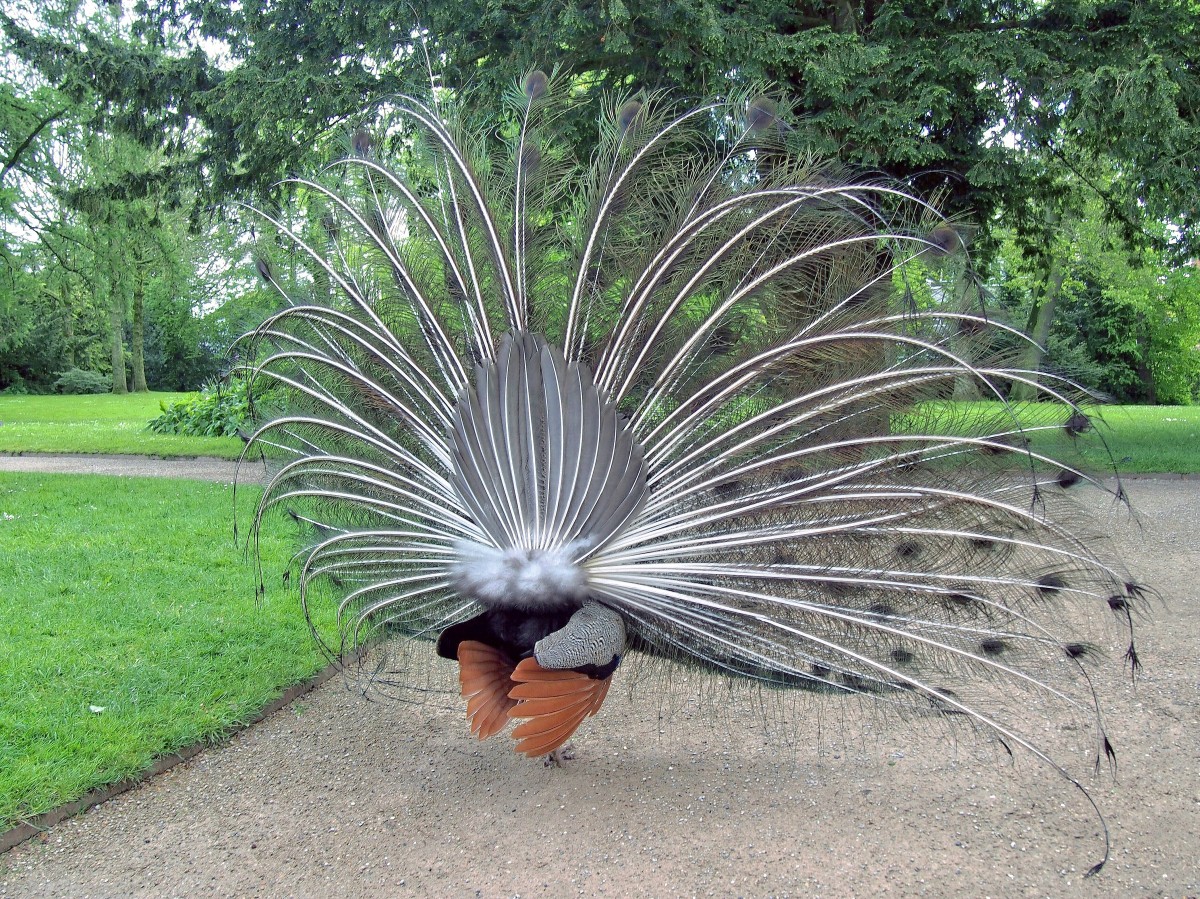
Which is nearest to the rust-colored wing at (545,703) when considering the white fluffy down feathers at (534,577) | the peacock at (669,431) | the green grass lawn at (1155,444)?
the peacock at (669,431)

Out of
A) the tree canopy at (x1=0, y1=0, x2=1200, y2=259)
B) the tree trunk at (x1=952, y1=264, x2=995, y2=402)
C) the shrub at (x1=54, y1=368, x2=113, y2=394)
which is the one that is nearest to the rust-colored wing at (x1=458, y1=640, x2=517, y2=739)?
the tree trunk at (x1=952, y1=264, x2=995, y2=402)

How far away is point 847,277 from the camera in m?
3.39

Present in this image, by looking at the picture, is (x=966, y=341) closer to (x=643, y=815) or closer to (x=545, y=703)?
(x=545, y=703)

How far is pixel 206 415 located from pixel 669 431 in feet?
53.9

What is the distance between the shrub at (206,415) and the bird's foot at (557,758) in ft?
45.9

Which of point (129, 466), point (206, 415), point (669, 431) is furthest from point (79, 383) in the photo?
point (669, 431)

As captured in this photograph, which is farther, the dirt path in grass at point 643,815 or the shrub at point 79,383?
the shrub at point 79,383

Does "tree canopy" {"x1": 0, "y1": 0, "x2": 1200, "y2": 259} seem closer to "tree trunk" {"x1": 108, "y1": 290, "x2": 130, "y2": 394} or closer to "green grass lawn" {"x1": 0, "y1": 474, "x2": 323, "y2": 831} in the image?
"green grass lawn" {"x1": 0, "y1": 474, "x2": 323, "y2": 831}

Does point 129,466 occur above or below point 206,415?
below

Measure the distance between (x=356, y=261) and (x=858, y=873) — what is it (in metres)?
3.25

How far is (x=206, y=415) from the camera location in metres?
17.6

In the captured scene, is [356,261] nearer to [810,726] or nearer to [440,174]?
[440,174]

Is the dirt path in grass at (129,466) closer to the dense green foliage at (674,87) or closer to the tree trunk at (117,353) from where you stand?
the dense green foliage at (674,87)

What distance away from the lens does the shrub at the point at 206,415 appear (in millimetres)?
16891
